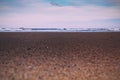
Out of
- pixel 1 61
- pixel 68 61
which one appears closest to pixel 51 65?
pixel 68 61

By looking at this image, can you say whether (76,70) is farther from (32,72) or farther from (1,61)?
(1,61)

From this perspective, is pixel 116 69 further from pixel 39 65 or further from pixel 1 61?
pixel 1 61

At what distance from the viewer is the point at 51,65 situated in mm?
13273

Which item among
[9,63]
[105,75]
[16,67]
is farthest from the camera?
[9,63]

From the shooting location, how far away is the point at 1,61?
14617 mm

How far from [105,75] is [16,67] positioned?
4.60m

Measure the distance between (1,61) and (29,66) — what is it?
2.42m

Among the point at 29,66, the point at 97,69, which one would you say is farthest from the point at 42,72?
the point at 97,69

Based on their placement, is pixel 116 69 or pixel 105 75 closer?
pixel 105 75

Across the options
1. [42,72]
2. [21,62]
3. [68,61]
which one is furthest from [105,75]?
[21,62]

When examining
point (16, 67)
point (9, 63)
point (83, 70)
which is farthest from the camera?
point (9, 63)

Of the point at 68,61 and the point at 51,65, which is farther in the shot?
the point at 68,61

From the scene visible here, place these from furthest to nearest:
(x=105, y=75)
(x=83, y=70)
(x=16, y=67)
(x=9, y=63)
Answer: (x=9, y=63) → (x=16, y=67) → (x=83, y=70) → (x=105, y=75)

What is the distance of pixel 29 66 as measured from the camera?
13039 millimetres
